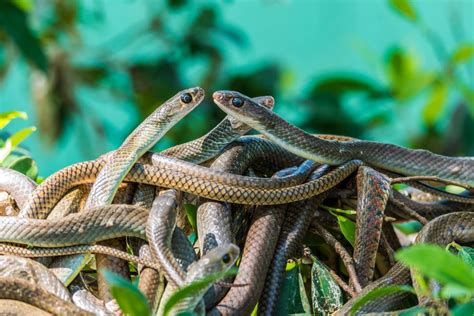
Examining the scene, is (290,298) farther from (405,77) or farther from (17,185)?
(405,77)

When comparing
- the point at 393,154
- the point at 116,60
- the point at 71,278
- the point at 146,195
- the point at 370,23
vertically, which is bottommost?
the point at 71,278

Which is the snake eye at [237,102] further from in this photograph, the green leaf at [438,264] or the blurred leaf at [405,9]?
the blurred leaf at [405,9]

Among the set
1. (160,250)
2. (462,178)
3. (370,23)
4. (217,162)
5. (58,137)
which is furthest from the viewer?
(370,23)

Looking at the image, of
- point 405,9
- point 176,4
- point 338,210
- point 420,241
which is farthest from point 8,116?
point 176,4

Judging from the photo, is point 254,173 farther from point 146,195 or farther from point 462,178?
point 462,178

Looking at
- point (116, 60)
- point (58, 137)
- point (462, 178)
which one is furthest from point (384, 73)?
point (462, 178)
